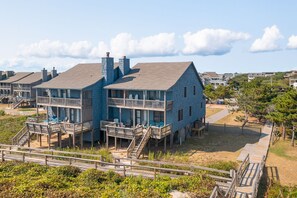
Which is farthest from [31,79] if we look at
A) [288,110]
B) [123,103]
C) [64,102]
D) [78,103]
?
[288,110]

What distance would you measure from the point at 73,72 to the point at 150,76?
431 inches

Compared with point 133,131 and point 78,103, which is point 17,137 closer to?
point 78,103

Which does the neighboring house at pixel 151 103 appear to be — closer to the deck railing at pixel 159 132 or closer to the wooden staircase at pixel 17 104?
the deck railing at pixel 159 132

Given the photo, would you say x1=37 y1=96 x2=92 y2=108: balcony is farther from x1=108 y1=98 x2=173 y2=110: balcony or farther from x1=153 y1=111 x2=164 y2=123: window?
x1=153 y1=111 x2=164 y2=123: window

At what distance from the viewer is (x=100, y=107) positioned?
2998 centimetres

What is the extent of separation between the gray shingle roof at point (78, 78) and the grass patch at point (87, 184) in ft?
39.9

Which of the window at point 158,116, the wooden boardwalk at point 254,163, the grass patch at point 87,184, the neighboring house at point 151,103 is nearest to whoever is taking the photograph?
the grass patch at point 87,184

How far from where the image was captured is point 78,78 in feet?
104

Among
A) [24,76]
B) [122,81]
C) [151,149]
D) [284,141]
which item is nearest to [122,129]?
[151,149]

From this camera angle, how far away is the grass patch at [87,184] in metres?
13.8

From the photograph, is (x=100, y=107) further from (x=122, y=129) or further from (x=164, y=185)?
(x=164, y=185)

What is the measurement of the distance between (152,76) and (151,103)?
402cm

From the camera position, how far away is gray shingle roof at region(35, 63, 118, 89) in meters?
29.2

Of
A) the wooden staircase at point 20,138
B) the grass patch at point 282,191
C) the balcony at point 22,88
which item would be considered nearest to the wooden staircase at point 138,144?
the grass patch at point 282,191
